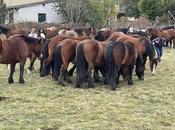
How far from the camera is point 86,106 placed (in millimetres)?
9992

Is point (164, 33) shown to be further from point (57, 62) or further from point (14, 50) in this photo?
point (14, 50)

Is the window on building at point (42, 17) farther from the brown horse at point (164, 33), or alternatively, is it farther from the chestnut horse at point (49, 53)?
the chestnut horse at point (49, 53)

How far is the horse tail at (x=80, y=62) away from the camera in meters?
12.3

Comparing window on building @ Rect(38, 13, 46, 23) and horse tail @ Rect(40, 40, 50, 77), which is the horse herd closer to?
horse tail @ Rect(40, 40, 50, 77)

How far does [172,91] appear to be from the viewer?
12188 mm

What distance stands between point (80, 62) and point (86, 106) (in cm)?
254

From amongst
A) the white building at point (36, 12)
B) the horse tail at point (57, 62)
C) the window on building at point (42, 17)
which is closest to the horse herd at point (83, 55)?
the horse tail at point (57, 62)

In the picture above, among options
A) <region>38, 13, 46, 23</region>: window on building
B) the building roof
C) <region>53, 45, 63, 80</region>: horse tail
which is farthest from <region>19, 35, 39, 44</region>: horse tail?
<region>38, 13, 46, 23</region>: window on building

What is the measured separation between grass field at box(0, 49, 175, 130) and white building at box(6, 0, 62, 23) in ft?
111

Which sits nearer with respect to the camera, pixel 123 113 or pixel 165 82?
pixel 123 113

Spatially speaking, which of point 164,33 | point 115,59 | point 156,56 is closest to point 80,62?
point 115,59

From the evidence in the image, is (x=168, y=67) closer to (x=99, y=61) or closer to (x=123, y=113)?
(x=99, y=61)

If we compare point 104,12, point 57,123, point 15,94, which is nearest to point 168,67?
point 15,94

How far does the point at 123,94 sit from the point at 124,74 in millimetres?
1744
